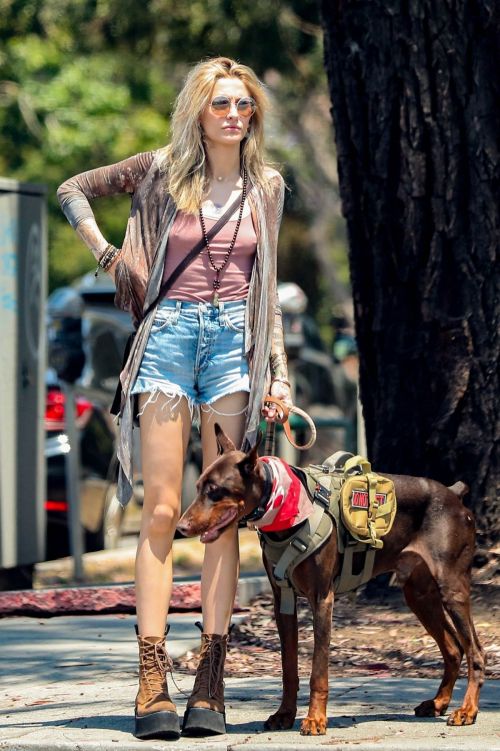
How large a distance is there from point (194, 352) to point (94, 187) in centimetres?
68

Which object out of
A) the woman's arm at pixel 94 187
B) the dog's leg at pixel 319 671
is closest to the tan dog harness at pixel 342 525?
the dog's leg at pixel 319 671

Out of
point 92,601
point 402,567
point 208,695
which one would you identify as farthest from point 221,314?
point 92,601

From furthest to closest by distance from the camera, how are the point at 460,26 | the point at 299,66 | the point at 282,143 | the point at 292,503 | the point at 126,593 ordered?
the point at 282,143, the point at 299,66, the point at 126,593, the point at 460,26, the point at 292,503

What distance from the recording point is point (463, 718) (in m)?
5.20

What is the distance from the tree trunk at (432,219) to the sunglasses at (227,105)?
219 centimetres

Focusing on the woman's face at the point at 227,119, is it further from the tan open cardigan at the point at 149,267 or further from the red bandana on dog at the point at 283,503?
the red bandana on dog at the point at 283,503

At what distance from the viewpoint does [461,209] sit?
286 inches

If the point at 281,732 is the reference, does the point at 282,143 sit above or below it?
above

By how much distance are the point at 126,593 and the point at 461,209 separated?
8.43ft

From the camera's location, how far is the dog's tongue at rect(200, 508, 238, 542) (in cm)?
486

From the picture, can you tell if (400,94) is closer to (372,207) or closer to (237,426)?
(372,207)

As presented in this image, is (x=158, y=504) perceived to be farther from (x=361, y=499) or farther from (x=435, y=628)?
(x=435, y=628)

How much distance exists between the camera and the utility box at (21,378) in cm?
988

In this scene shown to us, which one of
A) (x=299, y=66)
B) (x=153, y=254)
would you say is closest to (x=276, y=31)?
(x=299, y=66)
